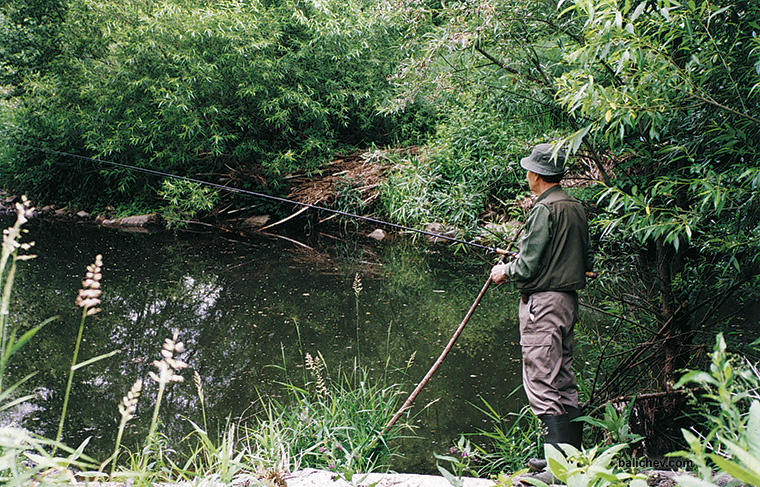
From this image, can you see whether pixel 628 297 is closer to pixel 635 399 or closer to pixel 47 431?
pixel 635 399

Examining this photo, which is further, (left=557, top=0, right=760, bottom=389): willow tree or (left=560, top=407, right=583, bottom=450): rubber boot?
(left=560, top=407, right=583, bottom=450): rubber boot

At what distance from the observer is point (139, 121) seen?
10.7 metres

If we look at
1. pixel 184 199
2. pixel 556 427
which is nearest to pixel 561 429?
pixel 556 427

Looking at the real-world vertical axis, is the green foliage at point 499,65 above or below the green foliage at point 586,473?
above

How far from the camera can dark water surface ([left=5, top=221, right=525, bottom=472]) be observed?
3557mm

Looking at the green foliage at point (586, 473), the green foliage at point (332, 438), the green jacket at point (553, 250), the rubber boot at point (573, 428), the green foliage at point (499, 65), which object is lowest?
the green foliage at point (332, 438)

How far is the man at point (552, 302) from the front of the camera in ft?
7.66

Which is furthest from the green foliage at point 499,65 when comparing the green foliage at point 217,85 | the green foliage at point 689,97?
the green foliage at point 217,85

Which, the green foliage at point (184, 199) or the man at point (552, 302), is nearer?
the man at point (552, 302)

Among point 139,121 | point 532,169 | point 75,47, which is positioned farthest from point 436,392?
point 75,47

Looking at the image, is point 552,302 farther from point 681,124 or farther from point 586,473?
point 586,473

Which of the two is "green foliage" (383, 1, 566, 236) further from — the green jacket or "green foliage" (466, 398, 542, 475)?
"green foliage" (466, 398, 542, 475)

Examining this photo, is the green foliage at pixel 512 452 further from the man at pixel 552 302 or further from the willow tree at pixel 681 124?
the willow tree at pixel 681 124

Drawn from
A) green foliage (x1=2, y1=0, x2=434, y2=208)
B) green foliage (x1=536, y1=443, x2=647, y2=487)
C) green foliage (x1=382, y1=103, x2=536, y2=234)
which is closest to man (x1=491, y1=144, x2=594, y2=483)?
green foliage (x1=536, y1=443, x2=647, y2=487)
